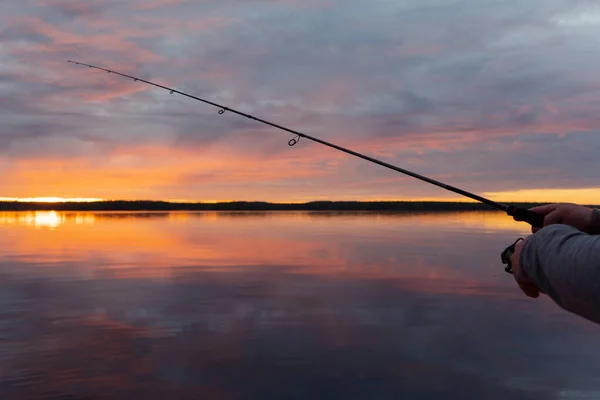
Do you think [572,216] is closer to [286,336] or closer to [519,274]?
[519,274]

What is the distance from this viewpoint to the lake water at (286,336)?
23.6 ft

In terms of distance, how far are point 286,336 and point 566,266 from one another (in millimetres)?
8477

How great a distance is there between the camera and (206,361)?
817 centimetres

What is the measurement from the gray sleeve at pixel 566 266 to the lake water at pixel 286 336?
564cm

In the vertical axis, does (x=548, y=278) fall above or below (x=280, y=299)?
above

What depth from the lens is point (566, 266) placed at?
1452 millimetres

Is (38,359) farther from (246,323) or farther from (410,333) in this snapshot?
(410,333)

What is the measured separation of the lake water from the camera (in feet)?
23.6

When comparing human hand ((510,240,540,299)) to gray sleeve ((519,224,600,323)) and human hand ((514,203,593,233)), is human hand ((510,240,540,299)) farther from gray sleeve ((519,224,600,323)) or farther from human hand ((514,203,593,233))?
human hand ((514,203,593,233))

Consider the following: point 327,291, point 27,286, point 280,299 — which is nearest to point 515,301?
point 327,291

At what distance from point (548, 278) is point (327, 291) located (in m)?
13.3

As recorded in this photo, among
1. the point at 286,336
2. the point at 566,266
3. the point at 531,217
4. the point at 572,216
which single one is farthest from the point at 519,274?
the point at 286,336

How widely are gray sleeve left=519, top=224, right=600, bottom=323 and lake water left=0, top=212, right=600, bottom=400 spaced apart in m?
5.64

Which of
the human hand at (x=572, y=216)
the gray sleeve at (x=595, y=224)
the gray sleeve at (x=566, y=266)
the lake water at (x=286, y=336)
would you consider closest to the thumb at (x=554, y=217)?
the human hand at (x=572, y=216)
